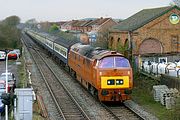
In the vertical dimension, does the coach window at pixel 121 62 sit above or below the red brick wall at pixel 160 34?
below

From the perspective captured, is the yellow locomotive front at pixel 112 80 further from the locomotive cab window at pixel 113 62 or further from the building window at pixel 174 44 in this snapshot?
the building window at pixel 174 44

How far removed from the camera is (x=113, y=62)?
19.5 m

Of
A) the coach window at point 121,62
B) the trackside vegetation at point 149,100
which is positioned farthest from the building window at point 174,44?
the coach window at point 121,62

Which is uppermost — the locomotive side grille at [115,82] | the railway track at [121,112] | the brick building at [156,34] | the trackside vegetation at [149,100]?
the brick building at [156,34]

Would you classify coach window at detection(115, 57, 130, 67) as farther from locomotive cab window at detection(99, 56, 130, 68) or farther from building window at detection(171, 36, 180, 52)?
building window at detection(171, 36, 180, 52)

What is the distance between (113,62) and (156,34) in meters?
14.2

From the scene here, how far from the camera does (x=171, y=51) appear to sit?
3344 centimetres

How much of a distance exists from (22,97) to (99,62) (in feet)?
20.8

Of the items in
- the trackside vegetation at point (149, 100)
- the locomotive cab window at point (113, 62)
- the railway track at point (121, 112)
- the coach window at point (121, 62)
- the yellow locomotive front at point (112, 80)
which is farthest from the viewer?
the coach window at point (121, 62)

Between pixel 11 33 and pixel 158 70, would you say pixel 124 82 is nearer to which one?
pixel 158 70

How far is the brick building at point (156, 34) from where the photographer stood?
105 ft

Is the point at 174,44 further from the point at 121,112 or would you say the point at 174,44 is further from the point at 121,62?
the point at 121,112

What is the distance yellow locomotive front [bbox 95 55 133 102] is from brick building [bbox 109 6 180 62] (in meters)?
12.9

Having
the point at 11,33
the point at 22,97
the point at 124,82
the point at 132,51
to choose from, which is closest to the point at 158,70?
the point at 132,51
